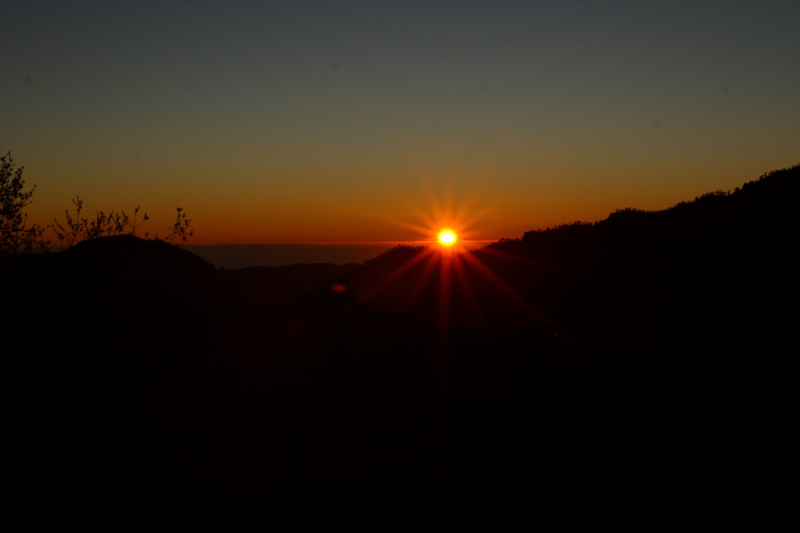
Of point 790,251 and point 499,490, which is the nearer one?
point 499,490

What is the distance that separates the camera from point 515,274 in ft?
62.6

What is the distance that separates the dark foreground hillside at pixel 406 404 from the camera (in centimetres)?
788

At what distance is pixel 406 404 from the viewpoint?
10.9m

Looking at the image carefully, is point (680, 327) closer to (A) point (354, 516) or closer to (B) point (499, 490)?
(B) point (499, 490)

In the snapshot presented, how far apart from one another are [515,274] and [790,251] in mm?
7977

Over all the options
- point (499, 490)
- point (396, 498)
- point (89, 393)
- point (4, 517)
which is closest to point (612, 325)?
A: point (499, 490)

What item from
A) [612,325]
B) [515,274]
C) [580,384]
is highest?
[515,274]

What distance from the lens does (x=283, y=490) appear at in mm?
8305

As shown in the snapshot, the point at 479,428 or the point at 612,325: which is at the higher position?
the point at 612,325

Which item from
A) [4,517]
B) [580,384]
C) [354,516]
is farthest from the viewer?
[580,384]

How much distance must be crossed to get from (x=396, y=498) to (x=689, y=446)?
16.6 ft

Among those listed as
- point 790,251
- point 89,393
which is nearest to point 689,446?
point 790,251

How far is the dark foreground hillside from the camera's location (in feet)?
25.9

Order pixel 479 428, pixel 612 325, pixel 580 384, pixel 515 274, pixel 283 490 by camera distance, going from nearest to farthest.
A: pixel 283 490 → pixel 479 428 → pixel 580 384 → pixel 612 325 → pixel 515 274
